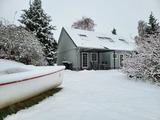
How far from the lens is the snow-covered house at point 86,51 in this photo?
15.2 meters

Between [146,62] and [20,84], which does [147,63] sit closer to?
[146,62]

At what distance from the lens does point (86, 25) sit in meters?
27.5

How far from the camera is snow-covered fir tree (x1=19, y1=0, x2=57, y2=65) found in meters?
15.3

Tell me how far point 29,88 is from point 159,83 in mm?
5467

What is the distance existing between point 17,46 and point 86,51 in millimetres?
9041

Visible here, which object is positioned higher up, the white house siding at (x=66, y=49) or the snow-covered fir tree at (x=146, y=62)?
the white house siding at (x=66, y=49)

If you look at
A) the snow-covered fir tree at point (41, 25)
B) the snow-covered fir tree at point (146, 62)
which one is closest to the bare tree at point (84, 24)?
the snow-covered fir tree at point (41, 25)

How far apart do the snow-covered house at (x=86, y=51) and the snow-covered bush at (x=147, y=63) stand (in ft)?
22.8

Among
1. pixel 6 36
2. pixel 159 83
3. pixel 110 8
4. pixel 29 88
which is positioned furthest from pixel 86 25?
pixel 29 88

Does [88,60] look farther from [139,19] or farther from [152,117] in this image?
[139,19]

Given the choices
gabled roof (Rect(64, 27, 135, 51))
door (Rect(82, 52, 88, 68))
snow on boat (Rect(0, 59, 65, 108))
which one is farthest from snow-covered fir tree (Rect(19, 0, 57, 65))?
snow on boat (Rect(0, 59, 65, 108))

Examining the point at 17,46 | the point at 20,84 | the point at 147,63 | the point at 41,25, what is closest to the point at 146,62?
the point at 147,63

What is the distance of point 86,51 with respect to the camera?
16.2 meters

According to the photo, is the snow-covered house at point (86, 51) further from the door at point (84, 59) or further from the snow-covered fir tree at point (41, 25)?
the snow-covered fir tree at point (41, 25)
